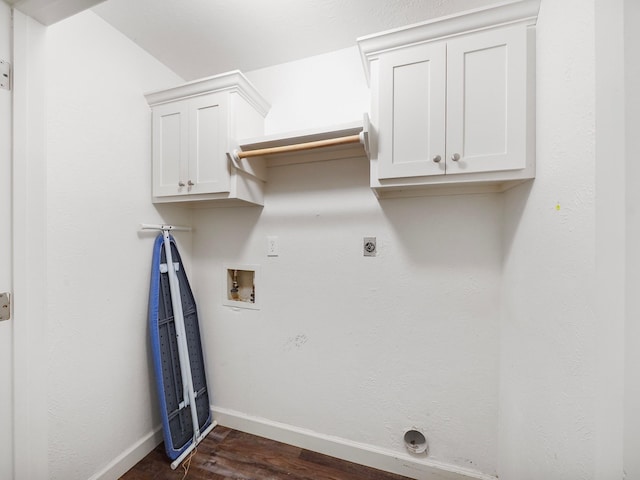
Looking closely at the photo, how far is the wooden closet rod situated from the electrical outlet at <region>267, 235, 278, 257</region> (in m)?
0.53

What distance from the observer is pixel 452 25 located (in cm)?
108

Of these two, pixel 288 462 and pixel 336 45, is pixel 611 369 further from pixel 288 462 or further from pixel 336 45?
pixel 336 45

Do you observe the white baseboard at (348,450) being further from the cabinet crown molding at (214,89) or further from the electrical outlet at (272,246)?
the cabinet crown molding at (214,89)

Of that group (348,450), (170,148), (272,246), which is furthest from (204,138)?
(348,450)

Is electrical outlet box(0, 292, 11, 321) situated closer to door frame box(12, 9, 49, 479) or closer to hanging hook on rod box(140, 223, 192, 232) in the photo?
door frame box(12, 9, 49, 479)

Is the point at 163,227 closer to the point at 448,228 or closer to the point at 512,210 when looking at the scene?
the point at 448,228

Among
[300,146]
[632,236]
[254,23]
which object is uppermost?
[254,23]

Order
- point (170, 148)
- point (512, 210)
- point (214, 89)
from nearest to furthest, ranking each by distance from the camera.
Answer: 1. point (512, 210)
2. point (214, 89)
3. point (170, 148)

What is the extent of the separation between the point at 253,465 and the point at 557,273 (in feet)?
5.82

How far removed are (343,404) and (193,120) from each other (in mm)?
1894

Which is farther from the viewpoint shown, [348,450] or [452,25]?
[348,450]

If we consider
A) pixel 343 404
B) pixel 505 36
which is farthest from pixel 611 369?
pixel 343 404

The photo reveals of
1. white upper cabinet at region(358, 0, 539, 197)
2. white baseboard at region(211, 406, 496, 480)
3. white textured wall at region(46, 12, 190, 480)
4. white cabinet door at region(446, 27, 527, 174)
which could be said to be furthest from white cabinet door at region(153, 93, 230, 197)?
white baseboard at region(211, 406, 496, 480)

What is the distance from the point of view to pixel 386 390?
58.7 inches
